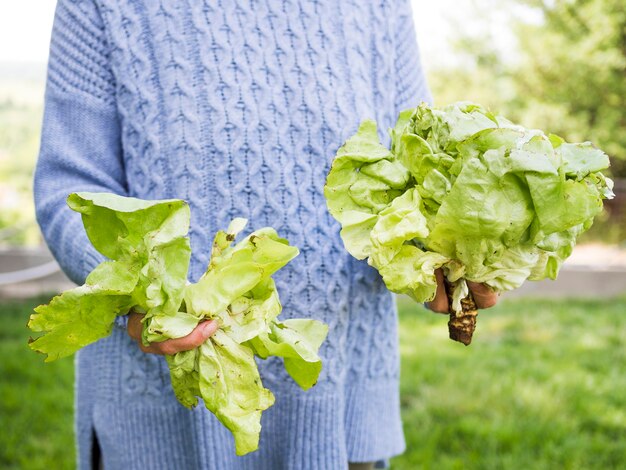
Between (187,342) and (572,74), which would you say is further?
(572,74)

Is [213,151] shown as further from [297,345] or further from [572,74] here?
[572,74]

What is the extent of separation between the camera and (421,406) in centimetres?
392

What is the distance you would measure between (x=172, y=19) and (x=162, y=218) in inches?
24.3

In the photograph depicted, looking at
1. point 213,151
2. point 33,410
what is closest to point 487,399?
point 33,410

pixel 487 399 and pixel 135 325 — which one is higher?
pixel 135 325

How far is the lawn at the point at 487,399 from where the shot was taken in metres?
3.44

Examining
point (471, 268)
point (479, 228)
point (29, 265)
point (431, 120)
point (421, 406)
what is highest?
point (431, 120)

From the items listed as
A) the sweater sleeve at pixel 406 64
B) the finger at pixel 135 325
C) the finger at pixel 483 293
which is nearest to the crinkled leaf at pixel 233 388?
the finger at pixel 135 325

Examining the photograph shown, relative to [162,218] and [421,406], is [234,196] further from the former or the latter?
[421,406]

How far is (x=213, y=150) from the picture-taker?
5.41 feet

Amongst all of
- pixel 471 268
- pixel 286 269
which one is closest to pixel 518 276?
pixel 471 268

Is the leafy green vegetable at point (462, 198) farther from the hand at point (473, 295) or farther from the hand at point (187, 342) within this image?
the hand at point (187, 342)

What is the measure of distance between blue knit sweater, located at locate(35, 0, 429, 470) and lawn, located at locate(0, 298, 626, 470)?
1814 mm

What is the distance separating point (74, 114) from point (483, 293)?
1018 millimetres
